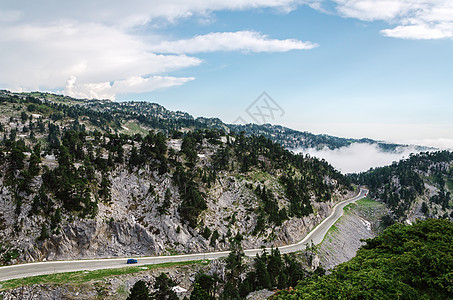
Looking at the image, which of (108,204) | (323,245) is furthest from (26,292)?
(323,245)

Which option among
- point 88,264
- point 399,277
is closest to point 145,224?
point 88,264

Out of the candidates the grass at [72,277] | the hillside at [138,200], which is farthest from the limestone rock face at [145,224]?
the grass at [72,277]

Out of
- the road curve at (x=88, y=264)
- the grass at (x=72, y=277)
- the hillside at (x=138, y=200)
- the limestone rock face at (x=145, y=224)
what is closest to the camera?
the grass at (x=72, y=277)

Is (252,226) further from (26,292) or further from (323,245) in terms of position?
→ (26,292)

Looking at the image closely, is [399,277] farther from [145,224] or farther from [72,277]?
[145,224]

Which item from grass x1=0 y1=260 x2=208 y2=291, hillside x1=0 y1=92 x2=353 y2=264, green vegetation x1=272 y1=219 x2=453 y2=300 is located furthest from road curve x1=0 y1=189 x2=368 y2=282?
green vegetation x1=272 y1=219 x2=453 y2=300

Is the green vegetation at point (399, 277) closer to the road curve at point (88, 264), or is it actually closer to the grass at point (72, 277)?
the grass at point (72, 277)

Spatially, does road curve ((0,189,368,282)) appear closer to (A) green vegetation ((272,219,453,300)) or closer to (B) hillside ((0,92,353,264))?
(B) hillside ((0,92,353,264))
